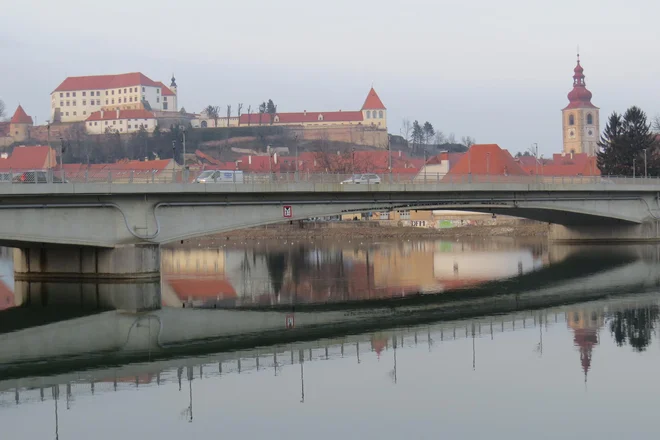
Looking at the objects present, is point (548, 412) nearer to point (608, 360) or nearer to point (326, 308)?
point (608, 360)

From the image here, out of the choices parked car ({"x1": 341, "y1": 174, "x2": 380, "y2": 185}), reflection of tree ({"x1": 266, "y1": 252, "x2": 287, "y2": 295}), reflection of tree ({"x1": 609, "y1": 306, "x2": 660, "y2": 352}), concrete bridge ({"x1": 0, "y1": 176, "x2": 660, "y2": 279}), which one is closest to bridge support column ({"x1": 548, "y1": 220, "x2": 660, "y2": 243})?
concrete bridge ({"x1": 0, "y1": 176, "x2": 660, "y2": 279})

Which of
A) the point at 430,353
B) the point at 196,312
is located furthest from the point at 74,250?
the point at 430,353

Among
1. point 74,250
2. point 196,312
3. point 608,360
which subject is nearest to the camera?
point 608,360

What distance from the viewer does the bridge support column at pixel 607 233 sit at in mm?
72562

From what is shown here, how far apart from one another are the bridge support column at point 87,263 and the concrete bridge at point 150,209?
0.05 m

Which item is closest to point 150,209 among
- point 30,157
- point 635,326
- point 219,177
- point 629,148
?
point 219,177

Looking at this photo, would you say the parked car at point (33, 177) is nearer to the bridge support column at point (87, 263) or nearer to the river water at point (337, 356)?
the bridge support column at point (87, 263)

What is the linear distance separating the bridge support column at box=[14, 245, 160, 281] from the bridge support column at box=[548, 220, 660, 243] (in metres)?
41.1

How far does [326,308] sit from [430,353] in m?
11.9

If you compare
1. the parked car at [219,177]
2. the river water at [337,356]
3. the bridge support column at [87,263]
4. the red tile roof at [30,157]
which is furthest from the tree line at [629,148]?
the red tile roof at [30,157]

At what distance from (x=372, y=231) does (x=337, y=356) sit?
6850 centimetres

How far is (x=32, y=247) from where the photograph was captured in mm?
49156

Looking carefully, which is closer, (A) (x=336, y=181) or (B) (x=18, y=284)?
(B) (x=18, y=284)

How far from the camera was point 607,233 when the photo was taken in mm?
75562
